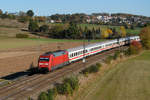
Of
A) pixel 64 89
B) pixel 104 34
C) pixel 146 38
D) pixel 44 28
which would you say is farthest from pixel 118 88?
pixel 44 28

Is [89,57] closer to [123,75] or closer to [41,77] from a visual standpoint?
[123,75]

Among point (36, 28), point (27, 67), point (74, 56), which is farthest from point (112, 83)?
point (36, 28)

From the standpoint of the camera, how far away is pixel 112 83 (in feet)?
97.0

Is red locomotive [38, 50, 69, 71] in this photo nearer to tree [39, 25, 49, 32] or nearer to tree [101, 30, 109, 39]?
tree [39, 25, 49, 32]

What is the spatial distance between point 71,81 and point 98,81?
7920 mm

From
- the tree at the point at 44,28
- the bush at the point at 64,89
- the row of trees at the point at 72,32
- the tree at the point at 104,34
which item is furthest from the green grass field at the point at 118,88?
the tree at the point at 44,28

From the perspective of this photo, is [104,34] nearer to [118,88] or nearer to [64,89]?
[118,88]

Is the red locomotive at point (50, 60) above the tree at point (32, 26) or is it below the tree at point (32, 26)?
below

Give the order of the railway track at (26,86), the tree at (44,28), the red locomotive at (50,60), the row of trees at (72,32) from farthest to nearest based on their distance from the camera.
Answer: the tree at (44,28)
the row of trees at (72,32)
the red locomotive at (50,60)
the railway track at (26,86)

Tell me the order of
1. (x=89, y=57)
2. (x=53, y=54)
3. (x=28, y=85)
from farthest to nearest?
(x=89, y=57) → (x=53, y=54) → (x=28, y=85)

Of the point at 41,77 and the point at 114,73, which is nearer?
the point at 41,77

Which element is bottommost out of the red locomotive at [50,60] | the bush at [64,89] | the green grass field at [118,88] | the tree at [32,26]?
the green grass field at [118,88]

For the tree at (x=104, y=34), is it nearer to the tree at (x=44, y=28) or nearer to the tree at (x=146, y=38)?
the tree at (x=44, y=28)

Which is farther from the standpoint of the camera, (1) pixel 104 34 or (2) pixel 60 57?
(1) pixel 104 34
